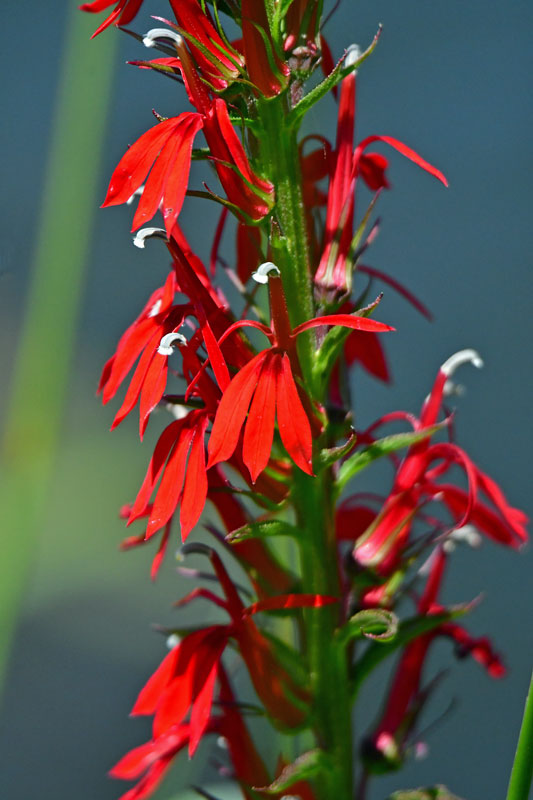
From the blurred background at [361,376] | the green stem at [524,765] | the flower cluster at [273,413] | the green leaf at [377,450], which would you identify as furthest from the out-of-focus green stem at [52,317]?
the green stem at [524,765]

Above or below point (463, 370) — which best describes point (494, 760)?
below

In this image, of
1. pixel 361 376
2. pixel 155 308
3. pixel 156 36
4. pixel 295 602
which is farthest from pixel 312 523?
pixel 361 376

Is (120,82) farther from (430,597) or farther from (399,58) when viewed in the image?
(430,597)

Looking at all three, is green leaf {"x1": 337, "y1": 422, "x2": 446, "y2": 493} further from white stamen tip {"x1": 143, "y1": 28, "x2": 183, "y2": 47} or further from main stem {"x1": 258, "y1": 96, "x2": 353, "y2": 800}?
white stamen tip {"x1": 143, "y1": 28, "x2": 183, "y2": 47}

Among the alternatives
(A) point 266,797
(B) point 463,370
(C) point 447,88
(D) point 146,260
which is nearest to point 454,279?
(B) point 463,370

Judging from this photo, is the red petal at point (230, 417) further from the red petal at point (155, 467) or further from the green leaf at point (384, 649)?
the green leaf at point (384, 649)

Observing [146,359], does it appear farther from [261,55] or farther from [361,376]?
[361,376]
